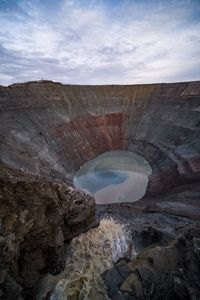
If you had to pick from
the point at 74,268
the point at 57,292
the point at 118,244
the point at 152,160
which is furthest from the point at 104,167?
the point at 57,292

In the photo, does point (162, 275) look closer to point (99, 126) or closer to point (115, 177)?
point (115, 177)

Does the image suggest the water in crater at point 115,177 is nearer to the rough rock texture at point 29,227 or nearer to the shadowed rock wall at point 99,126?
the shadowed rock wall at point 99,126

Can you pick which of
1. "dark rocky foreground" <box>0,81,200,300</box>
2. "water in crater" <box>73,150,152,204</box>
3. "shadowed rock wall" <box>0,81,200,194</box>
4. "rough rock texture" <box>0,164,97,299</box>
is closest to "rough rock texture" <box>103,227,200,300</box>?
"dark rocky foreground" <box>0,81,200,300</box>

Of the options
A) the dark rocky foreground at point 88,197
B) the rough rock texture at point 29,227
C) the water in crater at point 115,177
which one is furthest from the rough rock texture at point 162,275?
the water in crater at point 115,177

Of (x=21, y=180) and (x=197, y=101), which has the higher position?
(x=21, y=180)

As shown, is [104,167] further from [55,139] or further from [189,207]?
[189,207]

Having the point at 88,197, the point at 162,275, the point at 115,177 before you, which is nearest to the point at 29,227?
the point at 88,197
